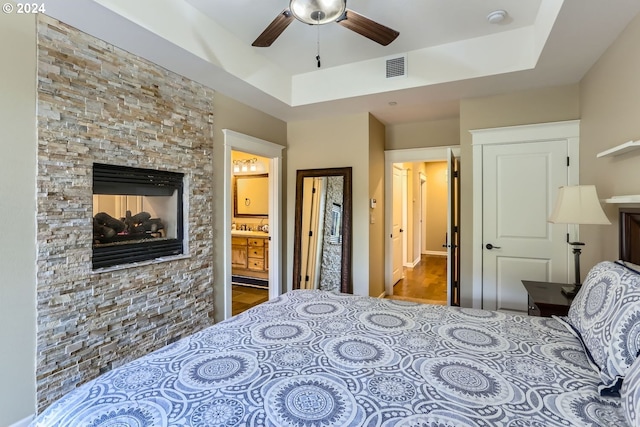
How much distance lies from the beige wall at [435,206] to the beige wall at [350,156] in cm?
506

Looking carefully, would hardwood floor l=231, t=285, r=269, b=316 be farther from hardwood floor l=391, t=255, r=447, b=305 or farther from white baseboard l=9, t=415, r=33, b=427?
white baseboard l=9, t=415, r=33, b=427

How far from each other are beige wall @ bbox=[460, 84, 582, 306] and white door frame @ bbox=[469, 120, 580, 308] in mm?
47

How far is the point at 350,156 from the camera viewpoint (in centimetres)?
414

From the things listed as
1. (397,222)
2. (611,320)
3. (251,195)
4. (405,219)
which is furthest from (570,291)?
(251,195)

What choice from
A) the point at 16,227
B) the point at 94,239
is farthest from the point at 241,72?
the point at 16,227

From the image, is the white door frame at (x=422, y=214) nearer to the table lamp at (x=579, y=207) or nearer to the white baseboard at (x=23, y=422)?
the table lamp at (x=579, y=207)

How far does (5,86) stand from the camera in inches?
72.0

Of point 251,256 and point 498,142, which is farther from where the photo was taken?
point 251,256

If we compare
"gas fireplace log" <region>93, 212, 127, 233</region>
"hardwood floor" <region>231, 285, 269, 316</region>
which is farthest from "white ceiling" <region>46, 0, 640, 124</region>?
"hardwood floor" <region>231, 285, 269, 316</region>

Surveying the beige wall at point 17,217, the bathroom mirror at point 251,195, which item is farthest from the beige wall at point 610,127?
the bathroom mirror at point 251,195

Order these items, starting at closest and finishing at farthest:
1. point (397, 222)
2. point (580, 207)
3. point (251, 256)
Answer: point (580, 207)
point (251, 256)
point (397, 222)

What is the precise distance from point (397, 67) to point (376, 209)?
1.84m

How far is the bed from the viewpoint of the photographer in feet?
3.13

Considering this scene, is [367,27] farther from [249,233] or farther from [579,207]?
[249,233]
